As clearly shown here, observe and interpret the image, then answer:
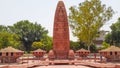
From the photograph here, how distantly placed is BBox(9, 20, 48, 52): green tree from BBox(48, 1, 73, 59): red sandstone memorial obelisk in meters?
28.4

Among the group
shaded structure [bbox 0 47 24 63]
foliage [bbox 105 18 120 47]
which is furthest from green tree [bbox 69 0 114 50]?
shaded structure [bbox 0 47 24 63]

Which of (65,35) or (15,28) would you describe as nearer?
(65,35)

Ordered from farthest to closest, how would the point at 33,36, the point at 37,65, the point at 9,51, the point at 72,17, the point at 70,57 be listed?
the point at 33,36 → the point at 72,17 → the point at 70,57 → the point at 9,51 → the point at 37,65

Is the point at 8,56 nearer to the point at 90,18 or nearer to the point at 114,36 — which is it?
the point at 90,18

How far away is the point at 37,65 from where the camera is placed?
897 inches

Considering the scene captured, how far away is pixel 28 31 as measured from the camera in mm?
61281

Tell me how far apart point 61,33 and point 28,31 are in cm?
3134

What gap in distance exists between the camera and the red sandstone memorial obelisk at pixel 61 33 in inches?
1202

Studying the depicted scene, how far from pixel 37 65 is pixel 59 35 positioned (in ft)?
28.6

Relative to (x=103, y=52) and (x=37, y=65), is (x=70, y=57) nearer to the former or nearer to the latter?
(x=103, y=52)

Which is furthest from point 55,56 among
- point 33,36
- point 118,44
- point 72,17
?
point 33,36

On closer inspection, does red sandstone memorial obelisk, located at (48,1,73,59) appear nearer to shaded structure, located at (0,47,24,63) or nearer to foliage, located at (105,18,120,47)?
shaded structure, located at (0,47,24,63)

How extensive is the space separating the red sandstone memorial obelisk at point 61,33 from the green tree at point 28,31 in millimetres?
28412

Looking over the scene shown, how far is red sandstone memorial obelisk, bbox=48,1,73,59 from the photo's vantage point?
30.5m
